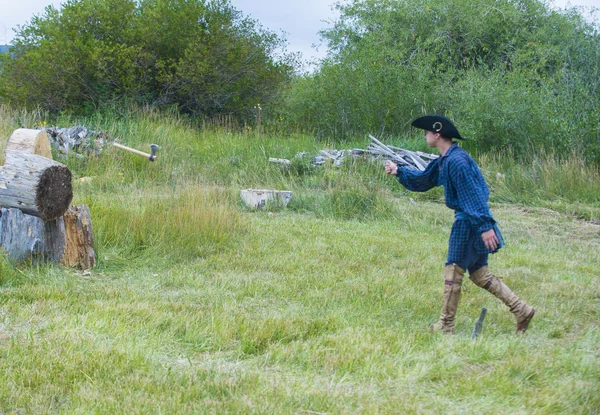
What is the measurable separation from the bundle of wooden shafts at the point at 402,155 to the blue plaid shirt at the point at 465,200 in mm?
9326

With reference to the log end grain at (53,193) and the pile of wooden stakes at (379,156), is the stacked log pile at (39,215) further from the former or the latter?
the pile of wooden stakes at (379,156)

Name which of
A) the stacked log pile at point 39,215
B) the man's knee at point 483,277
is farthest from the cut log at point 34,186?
the man's knee at point 483,277

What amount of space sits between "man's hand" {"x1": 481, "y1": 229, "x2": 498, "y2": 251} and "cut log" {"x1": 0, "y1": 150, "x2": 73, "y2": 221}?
4019 millimetres

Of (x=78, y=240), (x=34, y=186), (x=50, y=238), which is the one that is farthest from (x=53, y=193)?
(x=78, y=240)

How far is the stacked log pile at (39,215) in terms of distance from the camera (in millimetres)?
6211

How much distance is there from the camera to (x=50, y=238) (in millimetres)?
6480

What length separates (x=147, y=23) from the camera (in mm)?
18938

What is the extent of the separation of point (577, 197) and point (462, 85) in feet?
21.5

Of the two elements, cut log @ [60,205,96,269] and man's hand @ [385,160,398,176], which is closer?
man's hand @ [385,160,398,176]

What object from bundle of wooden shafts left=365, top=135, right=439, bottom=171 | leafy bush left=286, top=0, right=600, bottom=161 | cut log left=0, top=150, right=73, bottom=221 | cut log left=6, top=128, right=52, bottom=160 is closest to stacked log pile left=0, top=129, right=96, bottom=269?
cut log left=0, top=150, right=73, bottom=221

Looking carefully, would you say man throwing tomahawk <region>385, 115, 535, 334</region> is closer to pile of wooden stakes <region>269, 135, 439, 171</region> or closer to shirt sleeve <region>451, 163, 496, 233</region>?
shirt sleeve <region>451, 163, 496, 233</region>

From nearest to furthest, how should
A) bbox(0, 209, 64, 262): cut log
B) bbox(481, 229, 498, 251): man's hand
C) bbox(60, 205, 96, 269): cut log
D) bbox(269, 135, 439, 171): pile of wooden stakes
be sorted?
1. bbox(481, 229, 498, 251): man's hand
2. bbox(0, 209, 64, 262): cut log
3. bbox(60, 205, 96, 269): cut log
4. bbox(269, 135, 439, 171): pile of wooden stakes

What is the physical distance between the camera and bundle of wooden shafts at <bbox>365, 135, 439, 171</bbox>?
1440 cm

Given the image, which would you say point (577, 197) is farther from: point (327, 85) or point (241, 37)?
point (241, 37)
